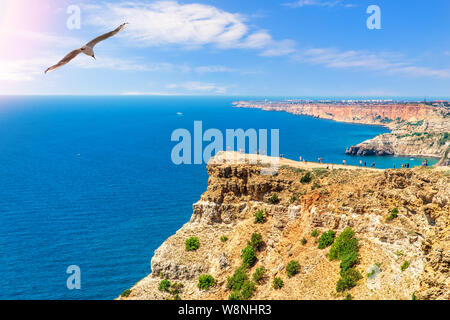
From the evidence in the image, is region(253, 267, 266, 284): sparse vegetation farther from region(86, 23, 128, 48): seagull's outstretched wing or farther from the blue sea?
region(86, 23, 128, 48): seagull's outstretched wing

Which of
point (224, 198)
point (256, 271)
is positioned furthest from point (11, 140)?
point (256, 271)

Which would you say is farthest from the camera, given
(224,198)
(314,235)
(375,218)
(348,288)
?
→ (224,198)

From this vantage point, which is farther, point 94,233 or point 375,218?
point 94,233

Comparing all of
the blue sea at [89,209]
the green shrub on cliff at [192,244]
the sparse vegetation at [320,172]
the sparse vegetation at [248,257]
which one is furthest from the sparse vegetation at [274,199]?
the blue sea at [89,209]

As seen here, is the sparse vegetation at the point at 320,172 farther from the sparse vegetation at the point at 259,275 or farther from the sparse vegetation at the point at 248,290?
the sparse vegetation at the point at 248,290
